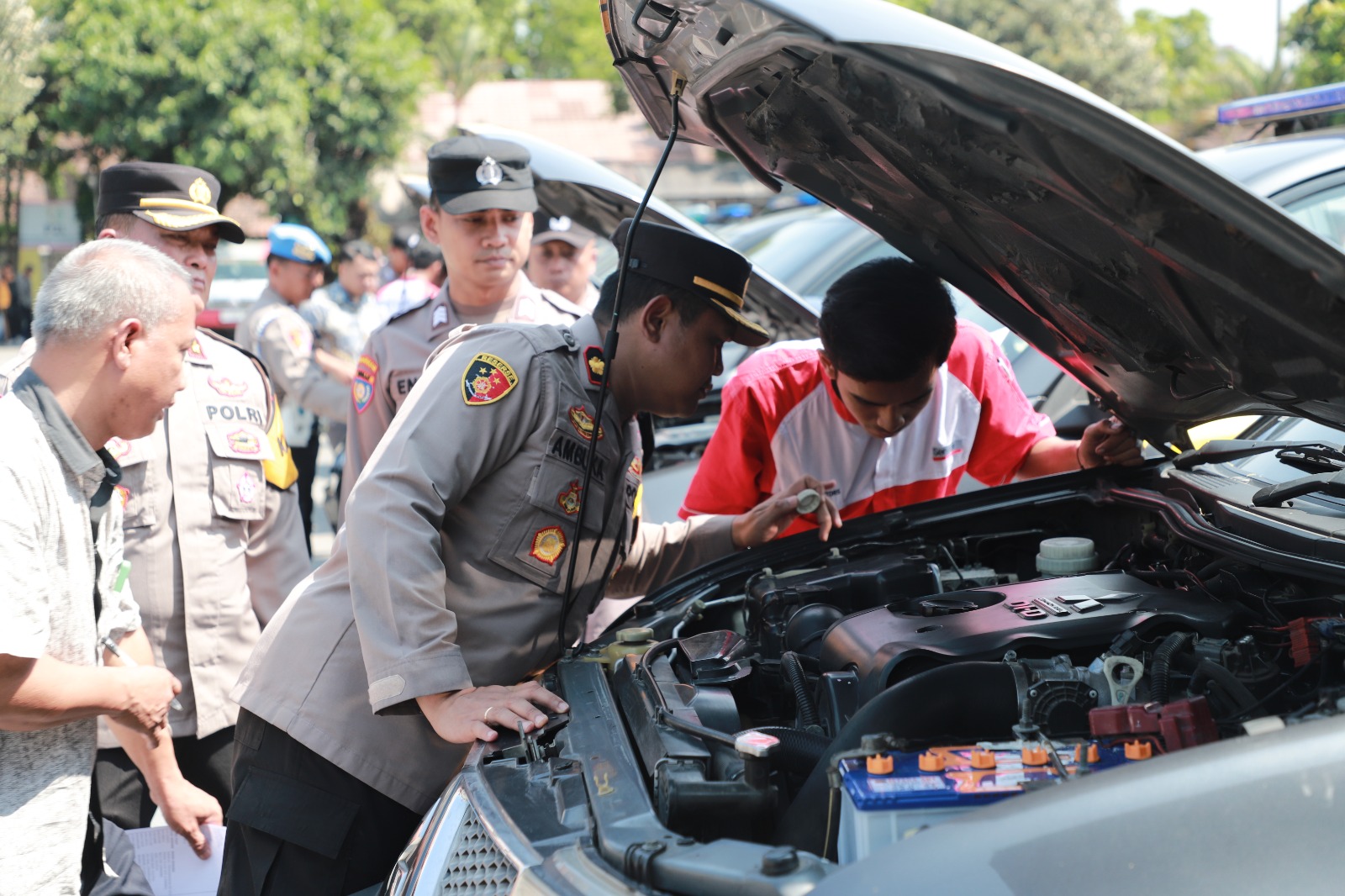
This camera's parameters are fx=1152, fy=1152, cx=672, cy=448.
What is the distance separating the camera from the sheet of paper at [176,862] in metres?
2.37

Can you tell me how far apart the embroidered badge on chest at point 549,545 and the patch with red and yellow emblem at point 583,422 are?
0.18 metres

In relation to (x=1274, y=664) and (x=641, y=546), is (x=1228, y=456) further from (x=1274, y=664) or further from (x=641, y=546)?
(x=641, y=546)

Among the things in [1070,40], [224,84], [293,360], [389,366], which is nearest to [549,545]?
[389,366]

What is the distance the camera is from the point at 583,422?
216cm

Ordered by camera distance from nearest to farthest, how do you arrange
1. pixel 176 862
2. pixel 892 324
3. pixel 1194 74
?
1. pixel 176 862
2. pixel 892 324
3. pixel 1194 74

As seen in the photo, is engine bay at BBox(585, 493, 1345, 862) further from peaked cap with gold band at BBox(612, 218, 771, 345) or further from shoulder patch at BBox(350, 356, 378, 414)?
shoulder patch at BBox(350, 356, 378, 414)

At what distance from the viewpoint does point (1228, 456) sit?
8.15 feet

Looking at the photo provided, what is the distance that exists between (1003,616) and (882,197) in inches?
33.1

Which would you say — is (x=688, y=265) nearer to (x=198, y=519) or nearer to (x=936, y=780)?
(x=936, y=780)

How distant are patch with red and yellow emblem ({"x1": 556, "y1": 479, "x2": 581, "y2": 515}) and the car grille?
25.9 inches

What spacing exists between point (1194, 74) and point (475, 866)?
1912 inches

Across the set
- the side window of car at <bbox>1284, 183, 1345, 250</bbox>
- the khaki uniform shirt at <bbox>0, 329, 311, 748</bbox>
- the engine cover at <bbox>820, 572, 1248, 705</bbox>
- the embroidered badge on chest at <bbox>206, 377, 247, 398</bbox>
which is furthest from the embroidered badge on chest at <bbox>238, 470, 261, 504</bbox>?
the side window of car at <bbox>1284, 183, 1345, 250</bbox>

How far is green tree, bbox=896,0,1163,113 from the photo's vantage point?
106ft

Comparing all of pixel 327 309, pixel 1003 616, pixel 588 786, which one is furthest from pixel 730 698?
pixel 327 309
